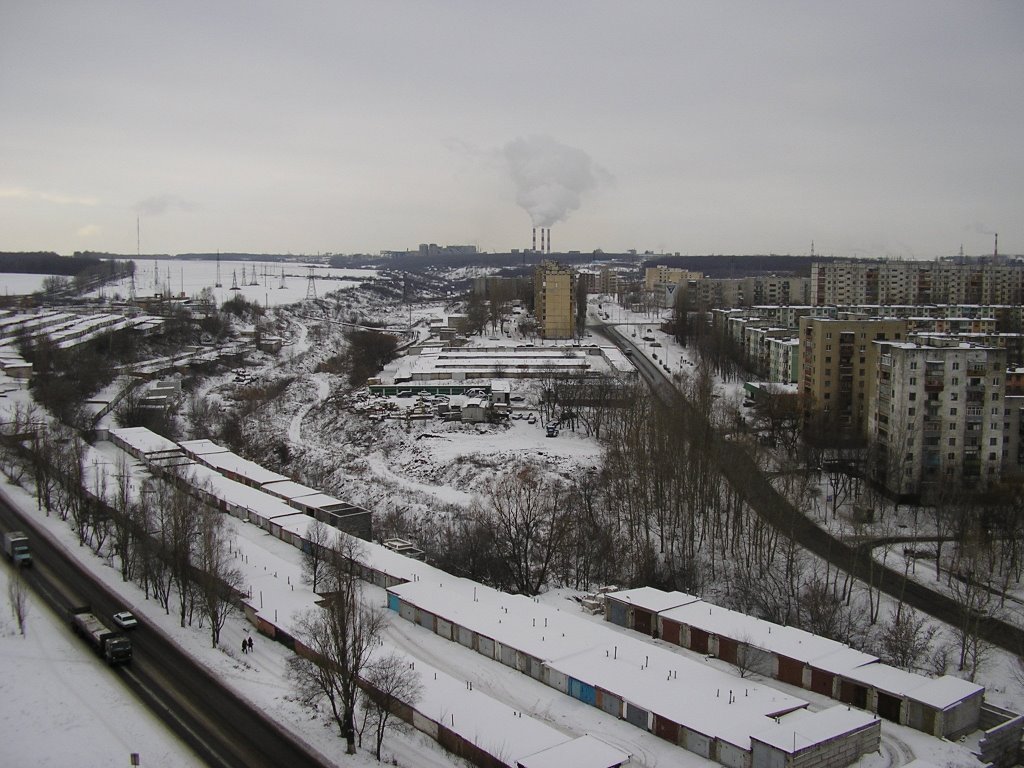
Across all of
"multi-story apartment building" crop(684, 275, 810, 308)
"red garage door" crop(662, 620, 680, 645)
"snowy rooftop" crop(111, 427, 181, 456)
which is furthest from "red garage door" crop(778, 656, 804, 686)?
"multi-story apartment building" crop(684, 275, 810, 308)

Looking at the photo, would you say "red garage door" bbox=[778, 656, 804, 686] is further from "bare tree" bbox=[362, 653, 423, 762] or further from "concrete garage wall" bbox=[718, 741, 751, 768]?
→ "bare tree" bbox=[362, 653, 423, 762]

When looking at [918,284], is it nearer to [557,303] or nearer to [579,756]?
[557,303]

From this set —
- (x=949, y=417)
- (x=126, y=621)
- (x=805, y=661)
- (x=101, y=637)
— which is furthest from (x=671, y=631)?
(x=949, y=417)

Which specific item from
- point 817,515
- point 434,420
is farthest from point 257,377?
point 817,515

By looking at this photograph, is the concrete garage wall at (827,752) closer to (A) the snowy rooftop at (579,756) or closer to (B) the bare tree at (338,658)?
(A) the snowy rooftop at (579,756)

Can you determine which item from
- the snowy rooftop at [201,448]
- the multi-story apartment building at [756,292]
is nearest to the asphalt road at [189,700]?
the snowy rooftop at [201,448]
